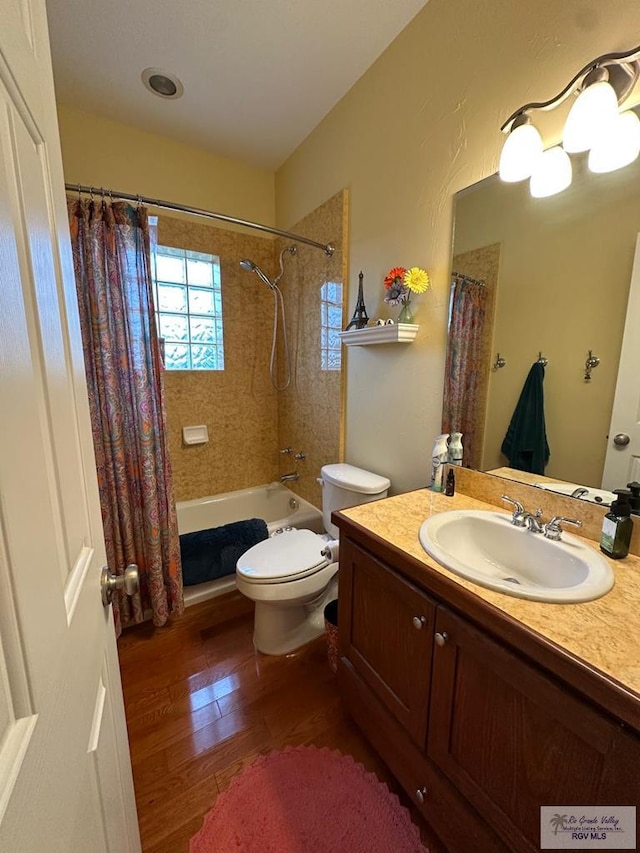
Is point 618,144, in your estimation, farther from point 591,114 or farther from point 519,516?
point 519,516

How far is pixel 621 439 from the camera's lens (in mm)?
932

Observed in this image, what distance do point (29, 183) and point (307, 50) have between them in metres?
1.70

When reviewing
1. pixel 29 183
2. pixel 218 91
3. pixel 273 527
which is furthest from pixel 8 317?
pixel 218 91

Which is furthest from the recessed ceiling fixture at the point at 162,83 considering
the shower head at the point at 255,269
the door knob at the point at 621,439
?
the door knob at the point at 621,439

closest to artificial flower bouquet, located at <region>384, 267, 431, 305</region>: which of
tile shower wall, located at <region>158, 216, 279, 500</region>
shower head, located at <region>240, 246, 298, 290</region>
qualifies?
shower head, located at <region>240, 246, 298, 290</region>

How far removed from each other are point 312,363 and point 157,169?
1.49 m

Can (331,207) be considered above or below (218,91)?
below

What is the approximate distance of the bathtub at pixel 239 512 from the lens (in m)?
1.98

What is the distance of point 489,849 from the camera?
29.7 inches

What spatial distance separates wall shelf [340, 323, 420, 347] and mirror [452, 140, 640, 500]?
0.28 meters

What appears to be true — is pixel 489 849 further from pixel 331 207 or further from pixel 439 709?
pixel 331 207

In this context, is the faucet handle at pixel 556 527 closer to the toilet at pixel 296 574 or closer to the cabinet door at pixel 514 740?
the cabinet door at pixel 514 740

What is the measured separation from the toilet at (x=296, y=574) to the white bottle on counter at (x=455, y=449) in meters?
0.35

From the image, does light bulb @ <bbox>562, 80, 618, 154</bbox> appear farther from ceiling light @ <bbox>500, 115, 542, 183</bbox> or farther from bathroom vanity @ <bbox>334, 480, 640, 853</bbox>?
bathroom vanity @ <bbox>334, 480, 640, 853</bbox>
